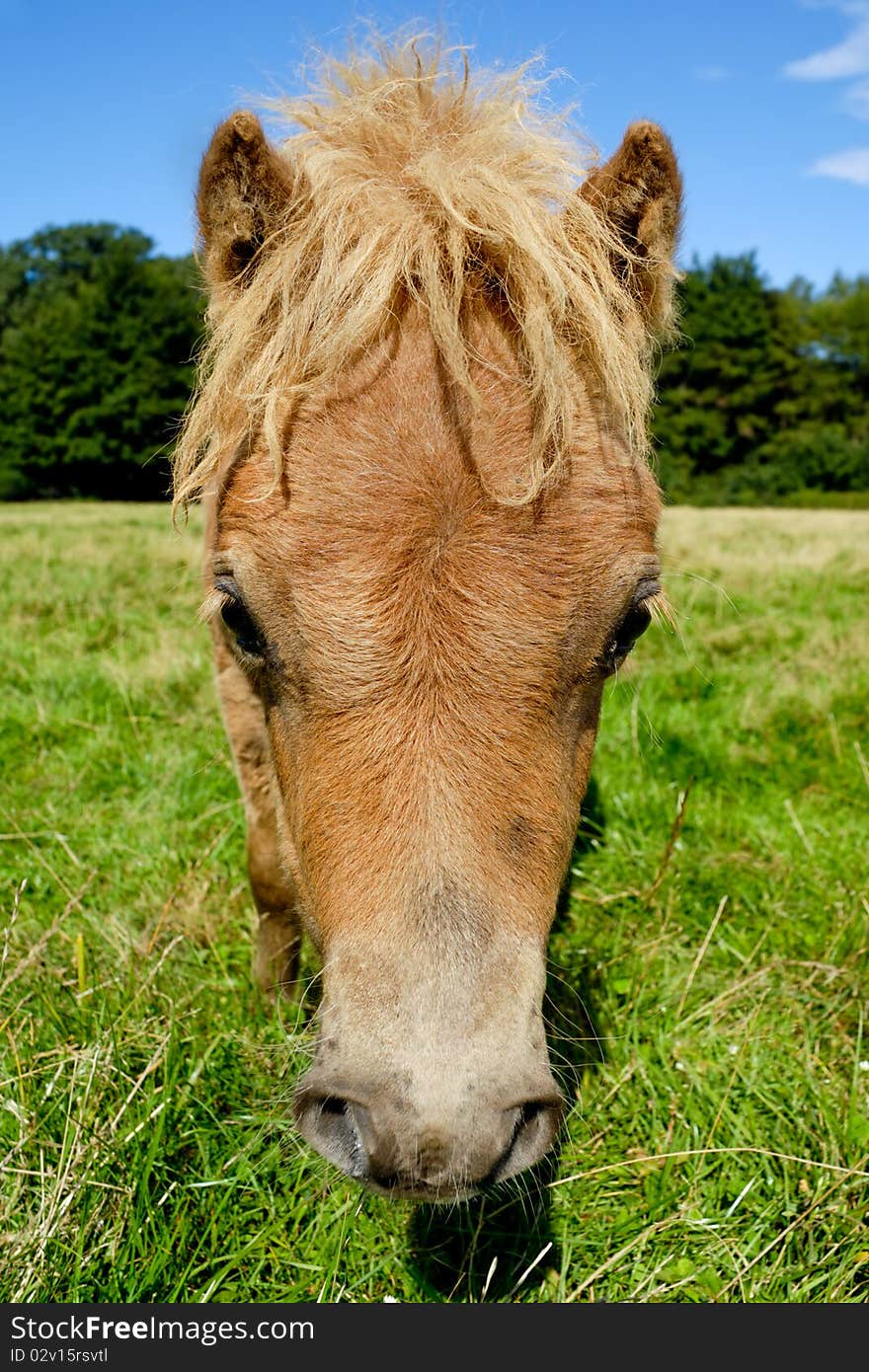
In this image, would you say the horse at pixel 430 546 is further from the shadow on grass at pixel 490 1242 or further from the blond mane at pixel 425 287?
the shadow on grass at pixel 490 1242

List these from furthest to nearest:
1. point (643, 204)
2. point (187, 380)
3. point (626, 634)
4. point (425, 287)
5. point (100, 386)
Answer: point (100, 386)
point (187, 380)
point (643, 204)
point (626, 634)
point (425, 287)

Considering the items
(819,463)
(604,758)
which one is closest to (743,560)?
(604,758)

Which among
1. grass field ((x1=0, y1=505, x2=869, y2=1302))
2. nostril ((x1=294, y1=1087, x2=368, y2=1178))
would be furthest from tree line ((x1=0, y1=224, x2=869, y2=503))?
nostril ((x1=294, y1=1087, x2=368, y2=1178))

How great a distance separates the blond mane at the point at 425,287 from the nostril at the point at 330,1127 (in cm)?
135

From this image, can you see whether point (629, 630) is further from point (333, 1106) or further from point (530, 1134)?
point (333, 1106)

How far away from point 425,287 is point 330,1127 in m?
1.94

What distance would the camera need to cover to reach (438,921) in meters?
1.62

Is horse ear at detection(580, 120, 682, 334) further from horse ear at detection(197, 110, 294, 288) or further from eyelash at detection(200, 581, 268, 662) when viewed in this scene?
eyelash at detection(200, 581, 268, 662)

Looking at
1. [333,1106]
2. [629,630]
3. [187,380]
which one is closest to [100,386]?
[187,380]

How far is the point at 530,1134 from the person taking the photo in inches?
64.9

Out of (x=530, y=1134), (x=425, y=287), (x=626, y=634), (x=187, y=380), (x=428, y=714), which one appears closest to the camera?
(x=530, y=1134)

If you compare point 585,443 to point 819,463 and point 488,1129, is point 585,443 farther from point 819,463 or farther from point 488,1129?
point 819,463

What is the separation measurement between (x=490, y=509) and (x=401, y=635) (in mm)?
366

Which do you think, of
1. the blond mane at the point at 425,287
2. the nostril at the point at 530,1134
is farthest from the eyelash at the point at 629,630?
the nostril at the point at 530,1134
